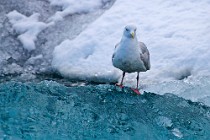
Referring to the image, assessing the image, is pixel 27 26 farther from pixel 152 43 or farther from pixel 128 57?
pixel 128 57

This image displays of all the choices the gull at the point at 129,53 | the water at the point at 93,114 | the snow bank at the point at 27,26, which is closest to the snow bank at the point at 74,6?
the snow bank at the point at 27,26

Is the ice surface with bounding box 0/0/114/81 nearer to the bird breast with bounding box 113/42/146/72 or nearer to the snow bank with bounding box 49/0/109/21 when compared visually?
the snow bank with bounding box 49/0/109/21

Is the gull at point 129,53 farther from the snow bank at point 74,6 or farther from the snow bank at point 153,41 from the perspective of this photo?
the snow bank at point 74,6

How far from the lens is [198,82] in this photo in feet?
18.4

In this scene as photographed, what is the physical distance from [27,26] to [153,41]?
2340 mm

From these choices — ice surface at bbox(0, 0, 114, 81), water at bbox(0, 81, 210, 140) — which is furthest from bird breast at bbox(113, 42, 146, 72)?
ice surface at bbox(0, 0, 114, 81)

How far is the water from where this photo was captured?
4711 millimetres

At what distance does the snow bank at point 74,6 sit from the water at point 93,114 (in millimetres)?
2077

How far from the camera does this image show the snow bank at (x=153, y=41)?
19.5 ft

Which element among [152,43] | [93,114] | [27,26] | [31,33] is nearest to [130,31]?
[93,114]

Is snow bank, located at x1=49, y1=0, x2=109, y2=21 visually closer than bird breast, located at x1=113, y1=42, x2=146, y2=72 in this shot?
No

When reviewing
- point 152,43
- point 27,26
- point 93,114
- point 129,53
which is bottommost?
→ point 93,114

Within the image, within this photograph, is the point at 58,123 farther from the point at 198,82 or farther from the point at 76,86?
the point at 198,82

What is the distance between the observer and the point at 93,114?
5051 millimetres
